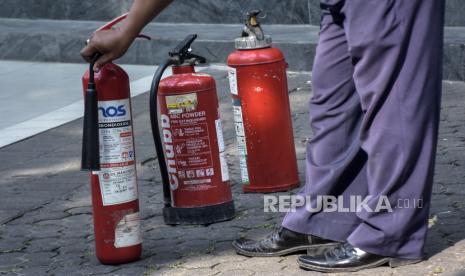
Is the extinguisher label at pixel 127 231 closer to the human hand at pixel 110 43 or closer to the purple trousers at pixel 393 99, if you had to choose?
the human hand at pixel 110 43

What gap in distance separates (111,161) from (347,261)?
0.92 m

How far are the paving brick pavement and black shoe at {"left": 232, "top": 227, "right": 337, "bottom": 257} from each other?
37mm

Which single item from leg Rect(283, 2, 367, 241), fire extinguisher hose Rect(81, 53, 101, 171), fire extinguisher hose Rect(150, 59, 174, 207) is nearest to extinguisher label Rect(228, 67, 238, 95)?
fire extinguisher hose Rect(150, 59, 174, 207)

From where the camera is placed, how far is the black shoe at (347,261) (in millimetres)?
3764

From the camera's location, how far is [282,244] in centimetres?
402

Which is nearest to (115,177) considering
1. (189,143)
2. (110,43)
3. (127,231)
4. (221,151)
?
(127,231)

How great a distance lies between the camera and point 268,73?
502 cm

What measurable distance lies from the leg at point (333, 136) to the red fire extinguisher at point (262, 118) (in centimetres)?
105

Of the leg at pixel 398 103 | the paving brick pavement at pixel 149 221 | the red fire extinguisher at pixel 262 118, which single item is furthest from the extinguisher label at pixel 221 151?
the leg at pixel 398 103

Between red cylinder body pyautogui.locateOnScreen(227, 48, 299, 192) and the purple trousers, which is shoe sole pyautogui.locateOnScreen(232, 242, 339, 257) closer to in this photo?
the purple trousers

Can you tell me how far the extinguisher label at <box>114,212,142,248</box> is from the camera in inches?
158

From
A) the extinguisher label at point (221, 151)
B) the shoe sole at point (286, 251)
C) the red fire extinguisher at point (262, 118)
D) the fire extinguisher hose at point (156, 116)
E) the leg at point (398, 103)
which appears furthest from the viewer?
the red fire extinguisher at point (262, 118)

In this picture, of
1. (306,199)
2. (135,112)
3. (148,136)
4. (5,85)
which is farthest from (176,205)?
(5,85)

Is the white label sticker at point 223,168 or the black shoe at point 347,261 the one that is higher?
the white label sticker at point 223,168
